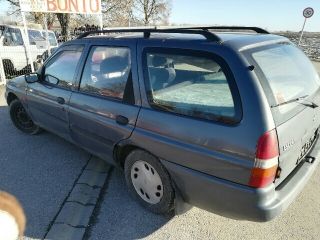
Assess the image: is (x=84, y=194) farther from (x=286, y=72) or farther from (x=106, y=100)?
(x=286, y=72)

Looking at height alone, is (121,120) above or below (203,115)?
below

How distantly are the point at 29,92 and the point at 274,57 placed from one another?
137 inches

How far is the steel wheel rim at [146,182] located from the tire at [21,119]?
259 cm

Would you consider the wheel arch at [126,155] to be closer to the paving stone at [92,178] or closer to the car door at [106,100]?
the car door at [106,100]

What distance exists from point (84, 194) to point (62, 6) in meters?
7.67

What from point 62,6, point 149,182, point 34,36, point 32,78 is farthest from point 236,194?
point 34,36

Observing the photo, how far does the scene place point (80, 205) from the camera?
313 centimetres

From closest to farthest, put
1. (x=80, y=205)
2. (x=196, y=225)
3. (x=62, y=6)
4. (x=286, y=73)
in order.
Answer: (x=286, y=73) → (x=196, y=225) → (x=80, y=205) → (x=62, y=6)

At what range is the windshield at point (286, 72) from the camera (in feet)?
7.62

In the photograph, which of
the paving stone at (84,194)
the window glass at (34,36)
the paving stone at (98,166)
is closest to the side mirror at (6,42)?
the window glass at (34,36)

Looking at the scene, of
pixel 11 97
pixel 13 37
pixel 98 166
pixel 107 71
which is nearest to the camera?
pixel 107 71

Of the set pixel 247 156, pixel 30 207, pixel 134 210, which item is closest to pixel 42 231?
pixel 30 207

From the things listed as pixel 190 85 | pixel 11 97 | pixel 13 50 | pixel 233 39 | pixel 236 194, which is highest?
pixel 233 39

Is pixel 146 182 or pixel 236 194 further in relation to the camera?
pixel 146 182
